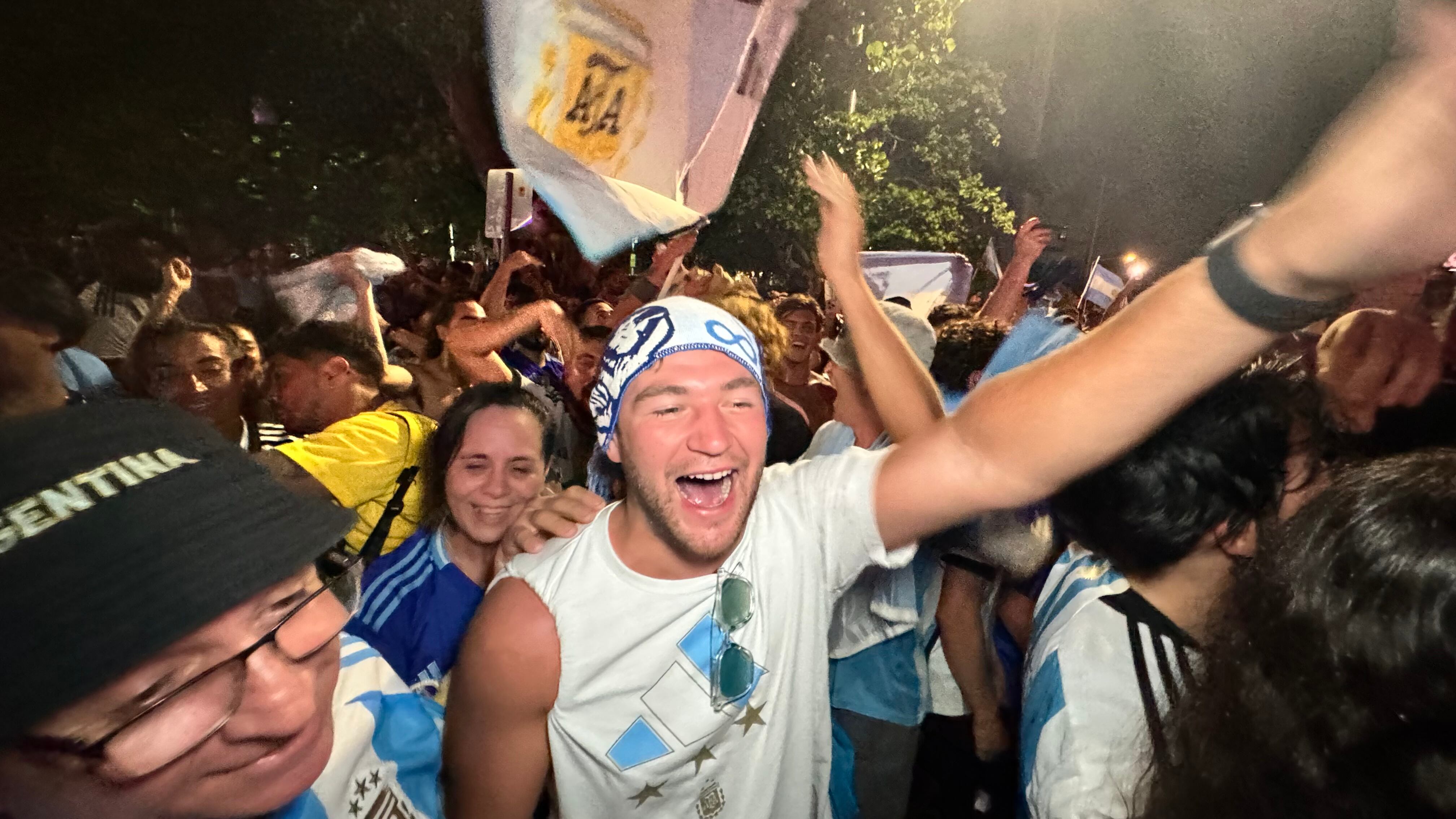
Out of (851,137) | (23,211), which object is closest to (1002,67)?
(851,137)

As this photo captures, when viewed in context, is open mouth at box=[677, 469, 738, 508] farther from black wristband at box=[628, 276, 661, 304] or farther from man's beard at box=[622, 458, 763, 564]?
black wristband at box=[628, 276, 661, 304]

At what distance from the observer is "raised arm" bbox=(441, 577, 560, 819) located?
1671 mm

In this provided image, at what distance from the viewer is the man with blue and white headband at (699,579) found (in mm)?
1534

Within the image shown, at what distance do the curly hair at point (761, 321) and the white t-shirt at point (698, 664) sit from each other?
2126mm

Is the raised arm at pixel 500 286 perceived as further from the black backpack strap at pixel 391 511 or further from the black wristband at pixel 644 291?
the black backpack strap at pixel 391 511

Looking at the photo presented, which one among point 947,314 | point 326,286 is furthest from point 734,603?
point 947,314

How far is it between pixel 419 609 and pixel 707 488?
4.13 ft

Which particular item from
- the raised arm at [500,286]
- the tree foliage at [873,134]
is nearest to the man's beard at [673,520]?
the raised arm at [500,286]

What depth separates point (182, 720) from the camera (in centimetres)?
79

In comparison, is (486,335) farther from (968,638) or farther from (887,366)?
(968,638)

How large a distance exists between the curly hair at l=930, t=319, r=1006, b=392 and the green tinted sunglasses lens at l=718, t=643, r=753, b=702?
2.09 metres

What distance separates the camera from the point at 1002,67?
73.5 feet

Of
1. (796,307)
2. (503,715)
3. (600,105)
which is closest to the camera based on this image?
(503,715)

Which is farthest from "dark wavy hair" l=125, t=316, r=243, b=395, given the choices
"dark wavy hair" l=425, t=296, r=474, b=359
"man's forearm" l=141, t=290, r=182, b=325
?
"dark wavy hair" l=425, t=296, r=474, b=359
